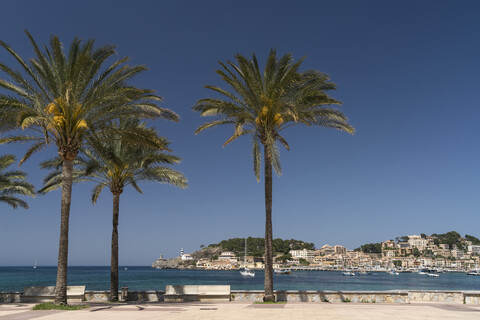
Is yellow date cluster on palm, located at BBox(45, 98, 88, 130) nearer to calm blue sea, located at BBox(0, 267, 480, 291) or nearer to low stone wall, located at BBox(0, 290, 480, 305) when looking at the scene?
low stone wall, located at BBox(0, 290, 480, 305)

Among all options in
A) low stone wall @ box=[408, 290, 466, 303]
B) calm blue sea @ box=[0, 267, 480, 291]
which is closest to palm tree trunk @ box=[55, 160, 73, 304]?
low stone wall @ box=[408, 290, 466, 303]

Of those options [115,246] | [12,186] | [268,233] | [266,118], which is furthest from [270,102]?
[12,186]

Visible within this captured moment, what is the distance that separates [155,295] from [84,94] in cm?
1017

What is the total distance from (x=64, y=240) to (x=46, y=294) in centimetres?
418

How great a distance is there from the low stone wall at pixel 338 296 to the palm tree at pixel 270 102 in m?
1.67

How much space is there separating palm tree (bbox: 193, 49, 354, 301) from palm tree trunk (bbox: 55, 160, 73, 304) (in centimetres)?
676

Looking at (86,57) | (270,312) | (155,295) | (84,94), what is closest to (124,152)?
(84,94)

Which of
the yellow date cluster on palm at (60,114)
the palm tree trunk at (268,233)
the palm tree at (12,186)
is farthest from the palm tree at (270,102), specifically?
the palm tree at (12,186)

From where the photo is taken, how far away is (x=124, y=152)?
67.8 ft

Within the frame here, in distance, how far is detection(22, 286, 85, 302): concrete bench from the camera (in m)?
18.8

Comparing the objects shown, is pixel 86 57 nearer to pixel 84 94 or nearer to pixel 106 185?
pixel 84 94

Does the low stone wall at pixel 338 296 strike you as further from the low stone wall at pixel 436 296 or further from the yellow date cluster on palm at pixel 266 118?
the yellow date cluster on palm at pixel 266 118

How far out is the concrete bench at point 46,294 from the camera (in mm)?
18750

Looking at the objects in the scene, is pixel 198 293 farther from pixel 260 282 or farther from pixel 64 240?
pixel 260 282
